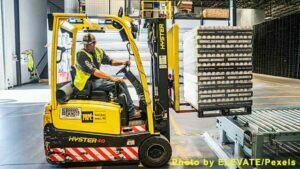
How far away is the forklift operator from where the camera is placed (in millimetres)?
4043

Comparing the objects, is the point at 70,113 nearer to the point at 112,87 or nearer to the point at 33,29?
the point at 112,87

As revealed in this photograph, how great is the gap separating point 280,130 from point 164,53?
186 centimetres

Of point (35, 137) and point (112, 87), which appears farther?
point (35, 137)

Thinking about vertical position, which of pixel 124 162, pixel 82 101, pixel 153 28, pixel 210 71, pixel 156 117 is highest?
pixel 153 28

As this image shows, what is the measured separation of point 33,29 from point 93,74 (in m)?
16.0

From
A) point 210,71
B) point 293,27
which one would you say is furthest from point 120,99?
point 293,27

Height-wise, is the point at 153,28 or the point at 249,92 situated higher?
the point at 153,28

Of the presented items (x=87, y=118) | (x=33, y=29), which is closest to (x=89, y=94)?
(x=87, y=118)

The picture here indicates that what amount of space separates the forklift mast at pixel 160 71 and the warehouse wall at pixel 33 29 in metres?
13.8

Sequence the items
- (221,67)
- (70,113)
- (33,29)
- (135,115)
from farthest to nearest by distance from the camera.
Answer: (33,29)
(135,115)
(70,113)
(221,67)

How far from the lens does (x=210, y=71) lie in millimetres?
3705

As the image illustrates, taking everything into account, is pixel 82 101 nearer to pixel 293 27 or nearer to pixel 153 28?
pixel 153 28

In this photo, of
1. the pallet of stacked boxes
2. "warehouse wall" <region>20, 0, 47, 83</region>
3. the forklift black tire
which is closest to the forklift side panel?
the forklift black tire

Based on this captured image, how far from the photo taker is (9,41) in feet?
47.3
